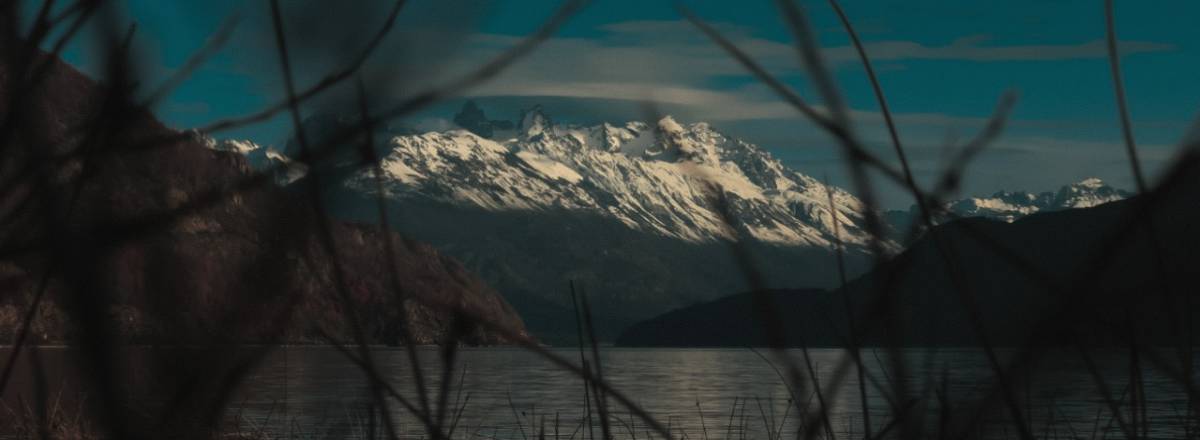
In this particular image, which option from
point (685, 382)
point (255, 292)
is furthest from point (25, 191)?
point (685, 382)

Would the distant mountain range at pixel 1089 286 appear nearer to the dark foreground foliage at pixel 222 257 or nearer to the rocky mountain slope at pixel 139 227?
the dark foreground foliage at pixel 222 257

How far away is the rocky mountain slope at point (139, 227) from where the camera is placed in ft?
2.01

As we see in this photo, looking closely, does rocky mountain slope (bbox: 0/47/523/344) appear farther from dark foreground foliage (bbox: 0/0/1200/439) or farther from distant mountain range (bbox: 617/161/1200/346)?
distant mountain range (bbox: 617/161/1200/346)

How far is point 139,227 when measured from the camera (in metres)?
0.70

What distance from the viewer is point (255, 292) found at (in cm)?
69

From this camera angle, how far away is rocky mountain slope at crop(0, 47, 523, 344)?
612 mm

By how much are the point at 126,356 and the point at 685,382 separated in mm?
76344

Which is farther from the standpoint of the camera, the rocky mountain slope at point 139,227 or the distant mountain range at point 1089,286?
the distant mountain range at point 1089,286

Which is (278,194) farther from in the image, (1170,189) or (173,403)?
(1170,189)

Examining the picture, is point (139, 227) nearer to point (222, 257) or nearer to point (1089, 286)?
point (222, 257)

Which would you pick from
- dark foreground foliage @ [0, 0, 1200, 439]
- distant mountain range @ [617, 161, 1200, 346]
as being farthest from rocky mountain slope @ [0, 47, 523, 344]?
distant mountain range @ [617, 161, 1200, 346]

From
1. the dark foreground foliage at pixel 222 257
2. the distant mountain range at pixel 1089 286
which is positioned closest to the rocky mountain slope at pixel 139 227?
the dark foreground foliage at pixel 222 257

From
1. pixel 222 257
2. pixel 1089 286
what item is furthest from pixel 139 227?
pixel 1089 286

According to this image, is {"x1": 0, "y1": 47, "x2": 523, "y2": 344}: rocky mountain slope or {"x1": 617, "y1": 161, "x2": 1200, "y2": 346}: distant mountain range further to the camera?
{"x1": 617, "y1": 161, "x2": 1200, "y2": 346}: distant mountain range
